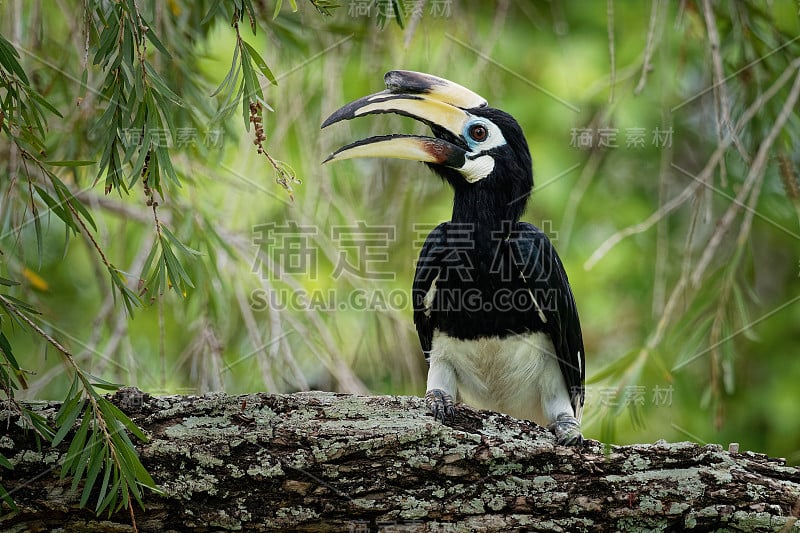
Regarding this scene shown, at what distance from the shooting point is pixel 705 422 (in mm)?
4754

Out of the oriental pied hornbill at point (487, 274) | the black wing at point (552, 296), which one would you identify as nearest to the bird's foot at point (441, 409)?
the oriental pied hornbill at point (487, 274)

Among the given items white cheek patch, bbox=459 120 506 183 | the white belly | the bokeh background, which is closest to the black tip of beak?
the bokeh background

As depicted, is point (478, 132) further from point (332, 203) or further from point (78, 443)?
point (78, 443)

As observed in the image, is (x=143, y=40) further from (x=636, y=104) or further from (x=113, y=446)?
(x=636, y=104)

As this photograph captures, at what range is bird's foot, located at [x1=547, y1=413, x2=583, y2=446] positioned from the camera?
246 centimetres

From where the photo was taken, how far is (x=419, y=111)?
9.62 ft

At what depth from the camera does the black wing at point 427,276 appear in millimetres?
3125

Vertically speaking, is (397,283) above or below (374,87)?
below

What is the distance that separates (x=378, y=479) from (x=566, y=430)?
875 mm

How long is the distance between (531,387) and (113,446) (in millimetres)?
1748

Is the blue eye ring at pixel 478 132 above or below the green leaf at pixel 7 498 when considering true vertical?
above

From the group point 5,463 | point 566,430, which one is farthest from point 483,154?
point 5,463

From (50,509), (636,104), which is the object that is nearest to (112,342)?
(50,509)

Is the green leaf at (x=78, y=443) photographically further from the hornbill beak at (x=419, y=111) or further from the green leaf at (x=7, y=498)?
the hornbill beak at (x=419, y=111)
